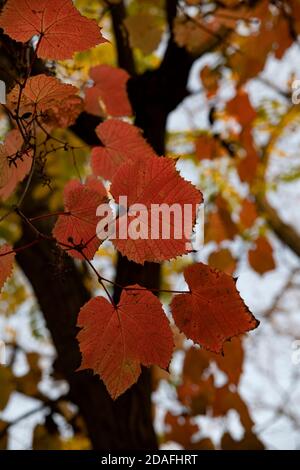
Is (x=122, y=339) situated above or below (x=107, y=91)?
below

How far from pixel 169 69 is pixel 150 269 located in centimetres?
63

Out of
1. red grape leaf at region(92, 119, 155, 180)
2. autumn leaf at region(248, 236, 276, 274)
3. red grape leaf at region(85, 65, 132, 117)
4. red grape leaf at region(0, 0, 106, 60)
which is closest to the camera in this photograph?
red grape leaf at region(0, 0, 106, 60)

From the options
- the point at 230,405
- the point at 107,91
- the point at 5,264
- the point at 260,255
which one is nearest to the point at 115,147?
the point at 107,91

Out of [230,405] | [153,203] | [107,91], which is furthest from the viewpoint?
[230,405]

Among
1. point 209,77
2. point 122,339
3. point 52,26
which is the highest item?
point 209,77

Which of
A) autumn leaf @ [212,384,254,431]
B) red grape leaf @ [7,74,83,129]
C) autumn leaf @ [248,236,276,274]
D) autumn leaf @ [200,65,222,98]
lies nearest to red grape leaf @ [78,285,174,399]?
red grape leaf @ [7,74,83,129]

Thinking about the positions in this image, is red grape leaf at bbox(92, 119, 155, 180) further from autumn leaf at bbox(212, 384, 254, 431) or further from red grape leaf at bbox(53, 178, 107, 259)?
autumn leaf at bbox(212, 384, 254, 431)

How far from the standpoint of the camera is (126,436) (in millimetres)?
1541

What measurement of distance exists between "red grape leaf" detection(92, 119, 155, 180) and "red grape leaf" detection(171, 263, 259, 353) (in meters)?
0.32

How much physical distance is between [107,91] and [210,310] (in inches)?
26.3

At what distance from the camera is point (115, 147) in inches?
40.7

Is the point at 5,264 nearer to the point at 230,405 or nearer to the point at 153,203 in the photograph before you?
the point at 153,203

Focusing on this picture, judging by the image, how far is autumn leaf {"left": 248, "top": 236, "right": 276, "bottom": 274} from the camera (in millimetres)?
1927

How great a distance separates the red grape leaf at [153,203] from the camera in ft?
2.32
